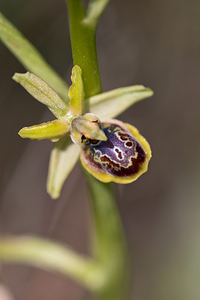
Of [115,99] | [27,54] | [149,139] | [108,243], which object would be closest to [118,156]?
[115,99]

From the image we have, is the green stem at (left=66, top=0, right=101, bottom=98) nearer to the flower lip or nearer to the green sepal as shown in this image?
the green sepal

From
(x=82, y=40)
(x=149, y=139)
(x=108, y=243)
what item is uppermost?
(x=149, y=139)

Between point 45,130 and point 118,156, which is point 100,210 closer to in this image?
point 118,156

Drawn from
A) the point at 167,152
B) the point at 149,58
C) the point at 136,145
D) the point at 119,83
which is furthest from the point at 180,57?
the point at 136,145

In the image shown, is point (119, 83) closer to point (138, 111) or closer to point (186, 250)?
point (138, 111)

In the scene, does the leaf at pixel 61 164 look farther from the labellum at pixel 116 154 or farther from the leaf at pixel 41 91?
the leaf at pixel 41 91
